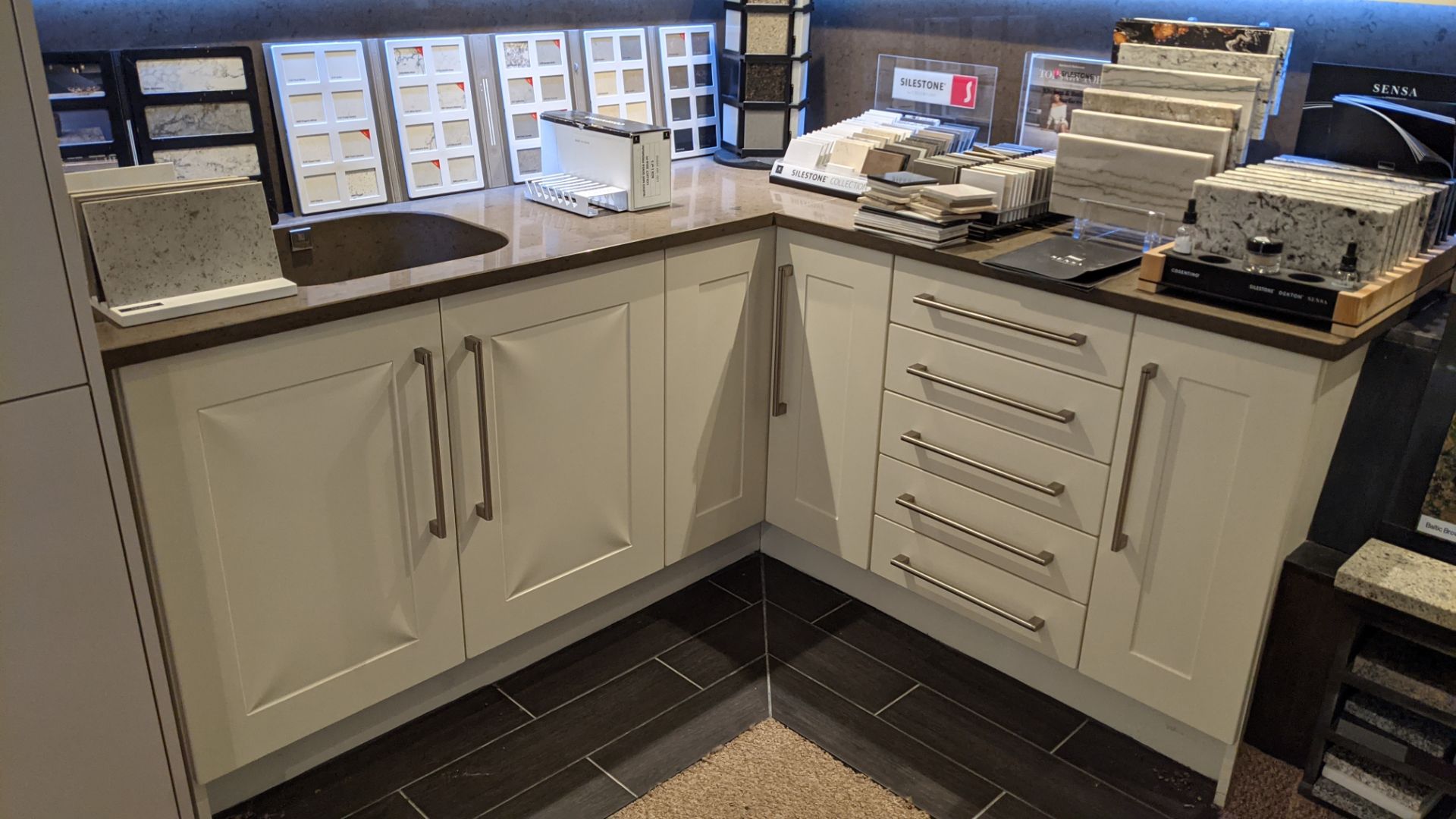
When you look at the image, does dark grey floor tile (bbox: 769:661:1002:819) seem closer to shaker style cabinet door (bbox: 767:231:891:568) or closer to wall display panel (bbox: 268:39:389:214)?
shaker style cabinet door (bbox: 767:231:891:568)

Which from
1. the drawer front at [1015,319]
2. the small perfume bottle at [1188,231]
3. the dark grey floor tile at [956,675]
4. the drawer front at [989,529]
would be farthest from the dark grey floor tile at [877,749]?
the small perfume bottle at [1188,231]

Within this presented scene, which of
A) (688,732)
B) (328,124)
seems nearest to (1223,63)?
(688,732)

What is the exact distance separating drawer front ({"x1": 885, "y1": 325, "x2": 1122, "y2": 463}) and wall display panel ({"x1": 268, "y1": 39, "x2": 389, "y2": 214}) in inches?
47.5

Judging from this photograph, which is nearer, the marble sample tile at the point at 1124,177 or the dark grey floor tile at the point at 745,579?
the marble sample tile at the point at 1124,177

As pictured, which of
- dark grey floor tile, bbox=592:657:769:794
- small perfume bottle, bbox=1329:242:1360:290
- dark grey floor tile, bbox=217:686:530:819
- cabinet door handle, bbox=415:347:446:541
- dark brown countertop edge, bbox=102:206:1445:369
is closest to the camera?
dark brown countertop edge, bbox=102:206:1445:369

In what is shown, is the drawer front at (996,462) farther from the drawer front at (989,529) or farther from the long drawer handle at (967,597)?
the long drawer handle at (967,597)

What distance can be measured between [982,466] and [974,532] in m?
0.15

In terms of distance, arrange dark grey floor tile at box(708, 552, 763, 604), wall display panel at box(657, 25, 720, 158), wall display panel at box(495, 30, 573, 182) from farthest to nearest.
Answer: wall display panel at box(657, 25, 720, 158) → dark grey floor tile at box(708, 552, 763, 604) → wall display panel at box(495, 30, 573, 182)

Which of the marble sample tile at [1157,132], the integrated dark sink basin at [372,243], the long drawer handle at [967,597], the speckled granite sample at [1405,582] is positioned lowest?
the long drawer handle at [967,597]

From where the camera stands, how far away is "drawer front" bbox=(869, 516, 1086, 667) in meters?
2.24

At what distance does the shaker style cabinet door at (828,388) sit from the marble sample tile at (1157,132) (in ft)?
1.60

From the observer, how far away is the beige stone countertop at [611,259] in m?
1.68

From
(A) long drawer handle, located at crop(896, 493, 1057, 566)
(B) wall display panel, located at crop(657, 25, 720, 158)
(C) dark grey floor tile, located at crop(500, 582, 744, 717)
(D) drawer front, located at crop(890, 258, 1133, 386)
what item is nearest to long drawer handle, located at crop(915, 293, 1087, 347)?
(D) drawer front, located at crop(890, 258, 1133, 386)

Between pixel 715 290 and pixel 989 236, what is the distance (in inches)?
23.3
